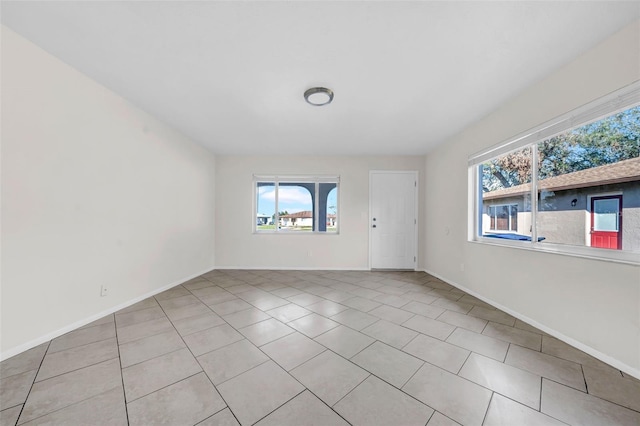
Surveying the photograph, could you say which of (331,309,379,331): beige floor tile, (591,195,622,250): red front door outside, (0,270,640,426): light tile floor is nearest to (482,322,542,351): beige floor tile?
(0,270,640,426): light tile floor

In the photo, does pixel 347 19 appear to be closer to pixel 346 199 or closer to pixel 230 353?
pixel 230 353

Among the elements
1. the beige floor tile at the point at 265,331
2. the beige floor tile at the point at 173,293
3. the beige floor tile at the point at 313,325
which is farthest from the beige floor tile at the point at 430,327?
the beige floor tile at the point at 173,293

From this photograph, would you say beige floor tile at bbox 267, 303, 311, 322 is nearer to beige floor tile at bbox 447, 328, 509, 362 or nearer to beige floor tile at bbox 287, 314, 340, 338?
beige floor tile at bbox 287, 314, 340, 338

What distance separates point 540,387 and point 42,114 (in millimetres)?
4224

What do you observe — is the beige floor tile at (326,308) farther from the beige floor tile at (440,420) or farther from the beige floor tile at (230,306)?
the beige floor tile at (440,420)

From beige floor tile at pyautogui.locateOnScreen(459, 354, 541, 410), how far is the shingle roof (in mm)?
1628

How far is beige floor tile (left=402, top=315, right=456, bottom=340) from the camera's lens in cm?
216

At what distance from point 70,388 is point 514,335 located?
11.2ft

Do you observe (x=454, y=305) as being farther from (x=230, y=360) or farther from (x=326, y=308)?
(x=230, y=360)

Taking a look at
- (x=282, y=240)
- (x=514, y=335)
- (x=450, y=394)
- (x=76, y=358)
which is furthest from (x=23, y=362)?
(x=514, y=335)

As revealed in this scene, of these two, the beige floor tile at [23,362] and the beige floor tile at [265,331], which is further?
the beige floor tile at [265,331]

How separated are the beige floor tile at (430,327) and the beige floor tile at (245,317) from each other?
1.51 meters

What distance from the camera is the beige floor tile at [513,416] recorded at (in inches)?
48.3

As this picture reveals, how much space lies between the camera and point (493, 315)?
2.58 metres
